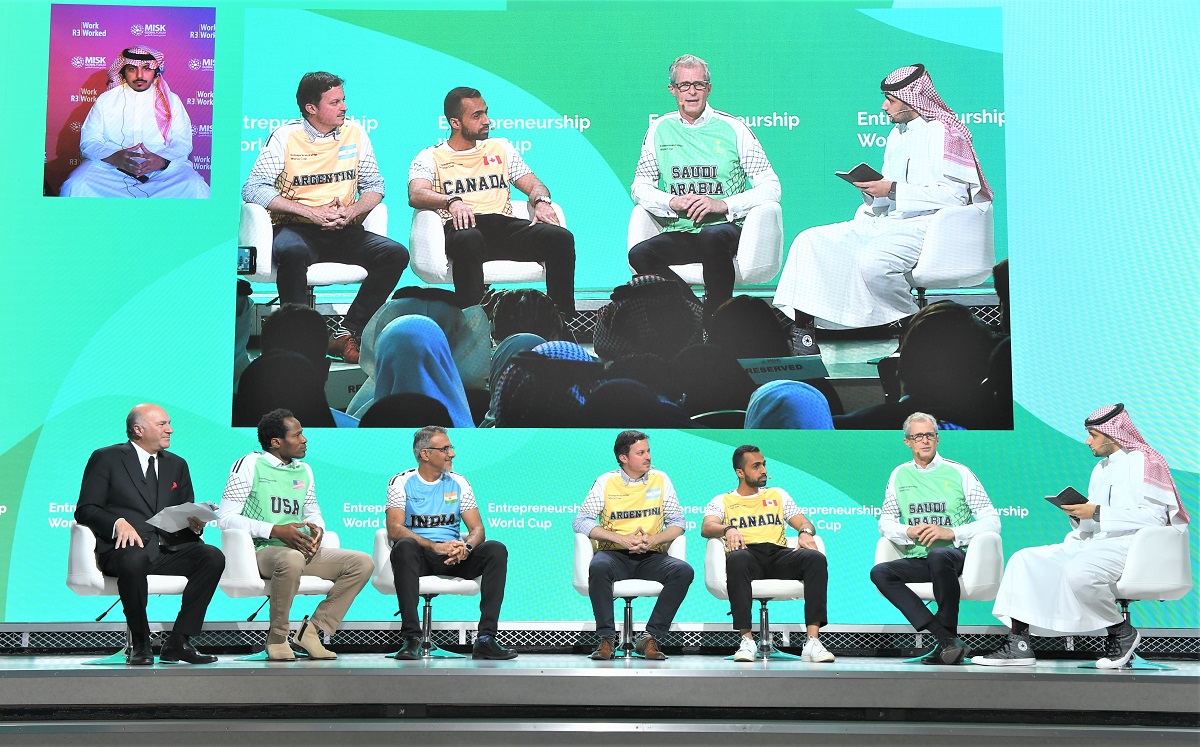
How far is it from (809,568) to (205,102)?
13.7 feet

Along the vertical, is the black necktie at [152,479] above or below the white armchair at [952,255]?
below

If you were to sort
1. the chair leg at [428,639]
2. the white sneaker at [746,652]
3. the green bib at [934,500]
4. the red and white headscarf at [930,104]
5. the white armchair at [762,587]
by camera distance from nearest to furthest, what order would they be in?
1. the white sneaker at [746,652]
2. the white armchair at [762,587]
3. the chair leg at [428,639]
4. the green bib at [934,500]
5. the red and white headscarf at [930,104]

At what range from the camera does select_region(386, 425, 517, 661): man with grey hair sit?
5500 mm

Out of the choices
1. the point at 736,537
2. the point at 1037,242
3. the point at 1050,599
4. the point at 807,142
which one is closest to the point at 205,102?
the point at 807,142

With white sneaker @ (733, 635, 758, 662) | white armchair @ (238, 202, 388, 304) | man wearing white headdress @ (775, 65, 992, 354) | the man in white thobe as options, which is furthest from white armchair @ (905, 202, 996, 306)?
white armchair @ (238, 202, 388, 304)

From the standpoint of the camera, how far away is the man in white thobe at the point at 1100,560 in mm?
5441

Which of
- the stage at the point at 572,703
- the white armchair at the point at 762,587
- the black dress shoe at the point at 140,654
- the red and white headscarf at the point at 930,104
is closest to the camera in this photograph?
the stage at the point at 572,703

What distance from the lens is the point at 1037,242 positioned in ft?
21.3

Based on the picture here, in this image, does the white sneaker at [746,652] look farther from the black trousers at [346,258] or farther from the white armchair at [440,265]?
the black trousers at [346,258]

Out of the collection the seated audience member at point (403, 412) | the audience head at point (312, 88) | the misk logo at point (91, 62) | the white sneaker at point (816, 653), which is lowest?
the white sneaker at point (816, 653)

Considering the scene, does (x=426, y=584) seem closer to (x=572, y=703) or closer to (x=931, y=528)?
(x=572, y=703)

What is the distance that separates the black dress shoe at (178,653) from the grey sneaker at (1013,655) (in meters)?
3.56

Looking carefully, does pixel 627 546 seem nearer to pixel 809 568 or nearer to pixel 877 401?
pixel 809 568

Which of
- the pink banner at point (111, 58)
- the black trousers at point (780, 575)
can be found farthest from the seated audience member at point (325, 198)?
the black trousers at point (780, 575)
